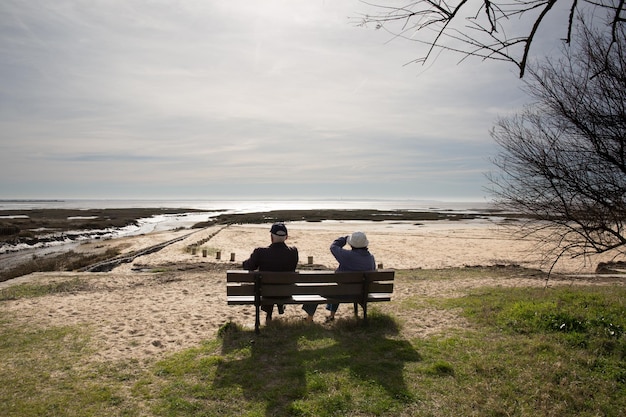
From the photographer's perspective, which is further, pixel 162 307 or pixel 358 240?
pixel 162 307

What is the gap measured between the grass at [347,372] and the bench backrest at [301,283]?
0.67 metres

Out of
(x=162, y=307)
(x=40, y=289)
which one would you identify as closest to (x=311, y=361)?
(x=162, y=307)

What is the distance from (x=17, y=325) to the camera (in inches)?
264

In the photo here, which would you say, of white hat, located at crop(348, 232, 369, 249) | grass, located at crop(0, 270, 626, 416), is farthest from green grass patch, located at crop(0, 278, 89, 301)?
white hat, located at crop(348, 232, 369, 249)

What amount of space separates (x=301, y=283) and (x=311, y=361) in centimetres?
138

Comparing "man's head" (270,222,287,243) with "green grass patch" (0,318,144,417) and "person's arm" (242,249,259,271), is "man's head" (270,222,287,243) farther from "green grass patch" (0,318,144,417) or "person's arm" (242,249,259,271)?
"green grass patch" (0,318,144,417)

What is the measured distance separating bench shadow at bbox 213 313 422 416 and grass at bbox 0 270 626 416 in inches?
0.6

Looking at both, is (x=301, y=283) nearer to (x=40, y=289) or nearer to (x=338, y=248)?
(x=338, y=248)

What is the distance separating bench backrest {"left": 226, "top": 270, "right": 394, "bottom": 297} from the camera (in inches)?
233

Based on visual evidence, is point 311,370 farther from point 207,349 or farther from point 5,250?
point 5,250

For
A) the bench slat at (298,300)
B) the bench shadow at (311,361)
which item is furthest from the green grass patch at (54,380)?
the bench slat at (298,300)

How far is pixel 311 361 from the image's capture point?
5008mm

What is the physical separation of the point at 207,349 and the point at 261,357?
901 mm

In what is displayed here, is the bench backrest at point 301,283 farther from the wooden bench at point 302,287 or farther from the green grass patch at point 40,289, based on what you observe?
the green grass patch at point 40,289
